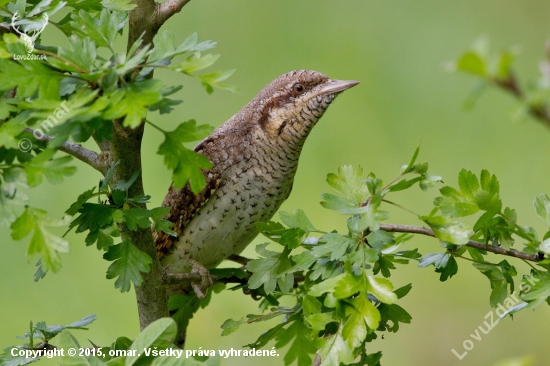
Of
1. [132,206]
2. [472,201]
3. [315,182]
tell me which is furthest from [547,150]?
[132,206]

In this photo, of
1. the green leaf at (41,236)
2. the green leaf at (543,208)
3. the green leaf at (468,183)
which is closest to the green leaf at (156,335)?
the green leaf at (41,236)

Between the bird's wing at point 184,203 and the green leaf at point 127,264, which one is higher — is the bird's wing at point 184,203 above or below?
above

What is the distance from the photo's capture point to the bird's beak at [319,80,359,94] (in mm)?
1996

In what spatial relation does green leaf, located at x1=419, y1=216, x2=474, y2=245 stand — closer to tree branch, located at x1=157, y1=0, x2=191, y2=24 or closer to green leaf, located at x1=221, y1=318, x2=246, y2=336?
green leaf, located at x1=221, y1=318, x2=246, y2=336

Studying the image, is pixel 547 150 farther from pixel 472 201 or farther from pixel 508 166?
pixel 472 201

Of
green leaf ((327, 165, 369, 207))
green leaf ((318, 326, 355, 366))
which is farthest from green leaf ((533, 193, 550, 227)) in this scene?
green leaf ((318, 326, 355, 366))

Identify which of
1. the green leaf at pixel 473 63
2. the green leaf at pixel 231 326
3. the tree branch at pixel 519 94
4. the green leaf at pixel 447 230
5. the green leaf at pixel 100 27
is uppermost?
the green leaf at pixel 100 27

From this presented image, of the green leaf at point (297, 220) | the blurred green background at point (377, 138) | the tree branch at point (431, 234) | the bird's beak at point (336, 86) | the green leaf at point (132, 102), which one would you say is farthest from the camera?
the blurred green background at point (377, 138)

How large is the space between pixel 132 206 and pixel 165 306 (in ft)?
1.00

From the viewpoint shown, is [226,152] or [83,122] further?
[226,152]

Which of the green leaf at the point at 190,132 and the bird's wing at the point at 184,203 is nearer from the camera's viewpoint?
the green leaf at the point at 190,132

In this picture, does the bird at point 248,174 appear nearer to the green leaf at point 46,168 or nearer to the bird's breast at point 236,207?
the bird's breast at point 236,207

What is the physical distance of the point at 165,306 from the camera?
5.05 ft

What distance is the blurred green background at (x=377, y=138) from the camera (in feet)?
10.7
